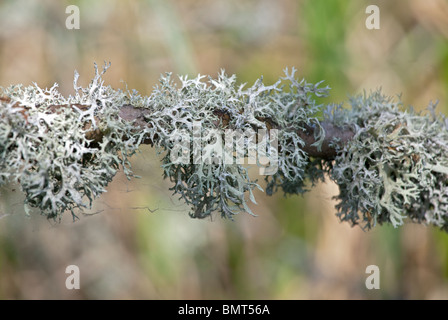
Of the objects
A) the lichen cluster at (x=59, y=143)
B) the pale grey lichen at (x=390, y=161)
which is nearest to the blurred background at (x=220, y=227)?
the pale grey lichen at (x=390, y=161)

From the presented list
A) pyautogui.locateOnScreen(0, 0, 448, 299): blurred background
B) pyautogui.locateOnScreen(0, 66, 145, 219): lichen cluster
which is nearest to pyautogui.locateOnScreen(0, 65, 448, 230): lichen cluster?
pyautogui.locateOnScreen(0, 66, 145, 219): lichen cluster

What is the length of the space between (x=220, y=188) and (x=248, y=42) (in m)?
1.13

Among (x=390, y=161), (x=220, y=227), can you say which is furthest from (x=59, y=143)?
(x=220, y=227)

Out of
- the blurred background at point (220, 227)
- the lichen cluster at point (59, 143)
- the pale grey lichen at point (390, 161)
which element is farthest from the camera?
the blurred background at point (220, 227)

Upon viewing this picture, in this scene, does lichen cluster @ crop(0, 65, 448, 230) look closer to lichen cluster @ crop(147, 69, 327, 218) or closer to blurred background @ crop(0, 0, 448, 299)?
lichen cluster @ crop(147, 69, 327, 218)

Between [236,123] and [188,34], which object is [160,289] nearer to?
[188,34]

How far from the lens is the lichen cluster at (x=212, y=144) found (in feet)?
1.50

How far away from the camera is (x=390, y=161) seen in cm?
58

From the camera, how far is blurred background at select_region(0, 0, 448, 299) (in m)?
1.43

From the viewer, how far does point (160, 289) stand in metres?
1.45

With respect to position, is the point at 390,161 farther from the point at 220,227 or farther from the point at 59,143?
the point at 220,227

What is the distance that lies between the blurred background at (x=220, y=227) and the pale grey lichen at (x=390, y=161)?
2.71 ft

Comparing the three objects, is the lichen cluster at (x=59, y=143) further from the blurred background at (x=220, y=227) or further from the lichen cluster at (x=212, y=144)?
the blurred background at (x=220, y=227)

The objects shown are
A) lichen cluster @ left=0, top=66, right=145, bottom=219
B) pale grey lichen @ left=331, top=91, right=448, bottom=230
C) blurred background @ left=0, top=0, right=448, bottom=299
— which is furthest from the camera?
blurred background @ left=0, top=0, right=448, bottom=299
